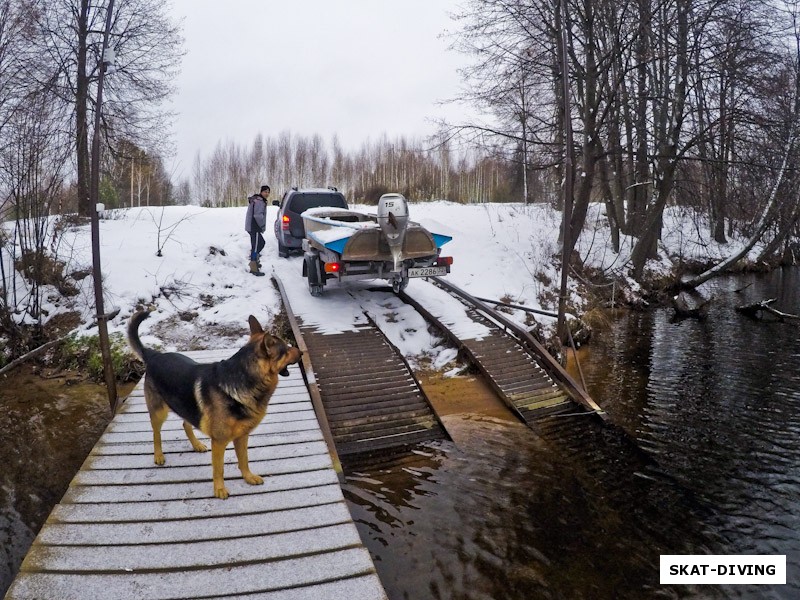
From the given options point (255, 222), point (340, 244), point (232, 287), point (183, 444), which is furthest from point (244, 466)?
point (255, 222)

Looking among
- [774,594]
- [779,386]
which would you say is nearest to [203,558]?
[774,594]

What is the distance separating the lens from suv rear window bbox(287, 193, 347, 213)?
13.9 metres

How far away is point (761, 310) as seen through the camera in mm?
15219

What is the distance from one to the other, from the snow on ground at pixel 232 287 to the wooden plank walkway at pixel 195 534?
185 inches

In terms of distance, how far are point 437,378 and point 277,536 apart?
5.42 m

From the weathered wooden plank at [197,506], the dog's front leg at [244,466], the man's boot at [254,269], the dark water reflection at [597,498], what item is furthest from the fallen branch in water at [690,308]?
the dog's front leg at [244,466]

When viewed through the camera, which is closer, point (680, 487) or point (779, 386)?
point (680, 487)

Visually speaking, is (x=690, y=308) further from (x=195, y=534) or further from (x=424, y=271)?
(x=195, y=534)

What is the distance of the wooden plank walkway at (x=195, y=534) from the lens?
291 cm

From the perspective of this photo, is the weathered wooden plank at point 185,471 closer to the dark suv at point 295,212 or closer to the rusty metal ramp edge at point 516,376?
the rusty metal ramp edge at point 516,376

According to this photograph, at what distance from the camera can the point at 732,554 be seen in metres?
4.53

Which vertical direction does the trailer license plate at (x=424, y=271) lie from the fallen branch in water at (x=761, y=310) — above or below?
above

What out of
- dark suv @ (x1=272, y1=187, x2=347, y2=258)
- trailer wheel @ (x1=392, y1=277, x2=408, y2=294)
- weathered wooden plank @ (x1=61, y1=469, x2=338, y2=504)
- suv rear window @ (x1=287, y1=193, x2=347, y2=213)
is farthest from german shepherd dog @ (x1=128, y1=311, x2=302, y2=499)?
suv rear window @ (x1=287, y1=193, x2=347, y2=213)

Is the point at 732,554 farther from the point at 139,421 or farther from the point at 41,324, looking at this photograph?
the point at 41,324
